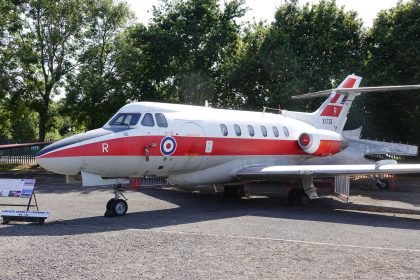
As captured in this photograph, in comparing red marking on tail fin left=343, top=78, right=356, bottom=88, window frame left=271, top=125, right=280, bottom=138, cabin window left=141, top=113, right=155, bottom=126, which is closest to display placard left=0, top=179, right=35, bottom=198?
cabin window left=141, top=113, right=155, bottom=126

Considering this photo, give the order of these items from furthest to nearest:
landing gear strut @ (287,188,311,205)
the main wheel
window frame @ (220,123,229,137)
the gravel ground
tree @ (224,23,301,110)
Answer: tree @ (224,23,301,110) < landing gear strut @ (287,188,311,205) < window frame @ (220,123,229,137) < the main wheel < the gravel ground

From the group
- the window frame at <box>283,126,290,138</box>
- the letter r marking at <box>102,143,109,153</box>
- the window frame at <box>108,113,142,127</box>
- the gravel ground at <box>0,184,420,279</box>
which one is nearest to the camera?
the gravel ground at <box>0,184,420,279</box>

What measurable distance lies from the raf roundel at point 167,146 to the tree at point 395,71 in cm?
1663

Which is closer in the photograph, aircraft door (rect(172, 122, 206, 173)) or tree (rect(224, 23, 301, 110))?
aircraft door (rect(172, 122, 206, 173))

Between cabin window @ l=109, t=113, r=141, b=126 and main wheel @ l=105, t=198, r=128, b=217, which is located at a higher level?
cabin window @ l=109, t=113, r=141, b=126

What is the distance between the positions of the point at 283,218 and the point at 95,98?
20.7m

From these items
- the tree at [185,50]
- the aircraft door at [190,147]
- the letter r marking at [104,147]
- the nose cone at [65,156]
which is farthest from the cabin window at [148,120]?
the tree at [185,50]

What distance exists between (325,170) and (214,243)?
6669 millimetres

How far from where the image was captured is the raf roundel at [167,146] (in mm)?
14148

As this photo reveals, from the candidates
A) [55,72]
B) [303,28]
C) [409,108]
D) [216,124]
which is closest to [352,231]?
[216,124]

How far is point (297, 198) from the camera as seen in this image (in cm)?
1659

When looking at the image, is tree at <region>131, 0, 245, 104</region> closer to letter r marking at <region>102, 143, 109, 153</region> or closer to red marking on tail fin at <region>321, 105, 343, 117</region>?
red marking on tail fin at <region>321, 105, 343, 117</region>

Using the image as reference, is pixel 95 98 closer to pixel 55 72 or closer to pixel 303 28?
pixel 55 72

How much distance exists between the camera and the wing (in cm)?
1404
